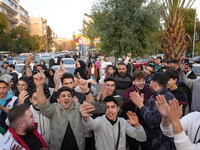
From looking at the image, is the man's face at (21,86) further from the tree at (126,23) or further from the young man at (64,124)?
the tree at (126,23)

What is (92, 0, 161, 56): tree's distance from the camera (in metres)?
11.6

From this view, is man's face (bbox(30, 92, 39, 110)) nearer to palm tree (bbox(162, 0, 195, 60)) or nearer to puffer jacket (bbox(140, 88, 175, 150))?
puffer jacket (bbox(140, 88, 175, 150))

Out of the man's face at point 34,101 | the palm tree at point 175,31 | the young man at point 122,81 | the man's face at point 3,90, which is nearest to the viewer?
the man's face at point 34,101

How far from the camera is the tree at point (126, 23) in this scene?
11638 mm

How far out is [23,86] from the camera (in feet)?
13.7

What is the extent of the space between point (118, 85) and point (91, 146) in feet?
6.30

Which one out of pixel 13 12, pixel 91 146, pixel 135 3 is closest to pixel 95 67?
pixel 135 3

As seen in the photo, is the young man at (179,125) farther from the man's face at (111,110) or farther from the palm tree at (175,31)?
the palm tree at (175,31)

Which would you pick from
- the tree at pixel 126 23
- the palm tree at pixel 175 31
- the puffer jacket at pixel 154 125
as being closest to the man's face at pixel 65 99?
the puffer jacket at pixel 154 125

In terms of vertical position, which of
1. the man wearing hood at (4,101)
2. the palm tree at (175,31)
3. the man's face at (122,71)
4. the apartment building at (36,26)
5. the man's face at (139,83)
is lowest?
the man wearing hood at (4,101)

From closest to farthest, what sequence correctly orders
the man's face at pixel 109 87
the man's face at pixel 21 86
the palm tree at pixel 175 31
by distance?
the man's face at pixel 109 87, the man's face at pixel 21 86, the palm tree at pixel 175 31

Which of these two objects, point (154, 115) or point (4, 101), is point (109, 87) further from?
point (4, 101)

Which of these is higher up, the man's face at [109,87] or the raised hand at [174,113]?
the raised hand at [174,113]

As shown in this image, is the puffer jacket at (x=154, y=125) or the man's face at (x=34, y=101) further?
the man's face at (x=34, y=101)
